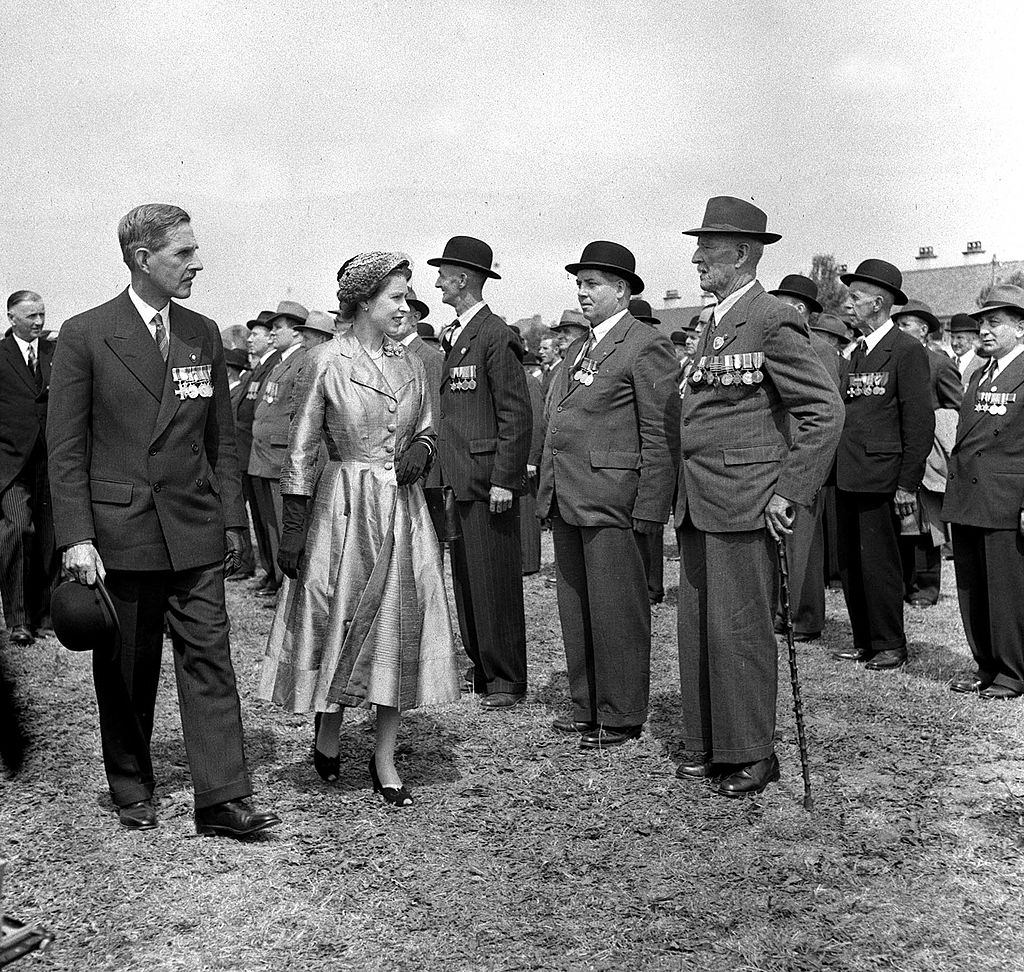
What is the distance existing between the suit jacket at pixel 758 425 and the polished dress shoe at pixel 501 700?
6.74 feet

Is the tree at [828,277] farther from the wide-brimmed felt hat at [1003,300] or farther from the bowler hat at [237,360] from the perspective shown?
the wide-brimmed felt hat at [1003,300]

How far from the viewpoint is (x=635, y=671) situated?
616cm

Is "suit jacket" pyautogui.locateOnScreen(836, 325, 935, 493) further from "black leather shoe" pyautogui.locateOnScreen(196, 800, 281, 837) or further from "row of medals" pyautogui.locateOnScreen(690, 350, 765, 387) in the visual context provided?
"black leather shoe" pyautogui.locateOnScreen(196, 800, 281, 837)

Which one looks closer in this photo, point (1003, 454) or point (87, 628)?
point (87, 628)

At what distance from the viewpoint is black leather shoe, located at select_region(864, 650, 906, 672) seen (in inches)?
307

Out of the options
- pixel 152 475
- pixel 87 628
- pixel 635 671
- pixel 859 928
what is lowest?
pixel 859 928

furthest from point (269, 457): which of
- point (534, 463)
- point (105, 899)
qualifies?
point (105, 899)

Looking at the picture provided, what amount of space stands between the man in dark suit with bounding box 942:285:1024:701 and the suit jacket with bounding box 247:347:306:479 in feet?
18.3

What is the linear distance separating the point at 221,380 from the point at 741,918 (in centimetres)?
300

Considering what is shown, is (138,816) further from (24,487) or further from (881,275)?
(881,275)

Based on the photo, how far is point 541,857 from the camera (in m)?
4.66

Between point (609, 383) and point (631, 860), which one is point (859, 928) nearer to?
point (631, 860)

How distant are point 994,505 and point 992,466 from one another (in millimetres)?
242

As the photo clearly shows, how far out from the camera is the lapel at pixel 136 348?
15.5 ft
